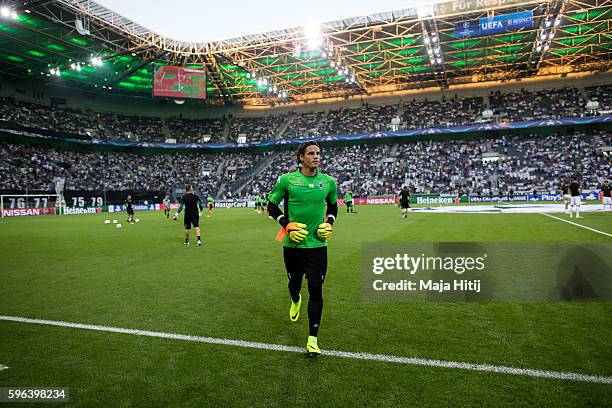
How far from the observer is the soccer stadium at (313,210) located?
395 cm

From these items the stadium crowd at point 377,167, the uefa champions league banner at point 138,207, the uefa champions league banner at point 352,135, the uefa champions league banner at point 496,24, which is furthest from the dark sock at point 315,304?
the uefa champions league banner at point 352,135

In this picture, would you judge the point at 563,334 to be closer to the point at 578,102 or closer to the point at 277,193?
the point at 277,193

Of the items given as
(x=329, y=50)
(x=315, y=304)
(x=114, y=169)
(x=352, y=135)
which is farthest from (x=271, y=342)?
(x=114, y=169)

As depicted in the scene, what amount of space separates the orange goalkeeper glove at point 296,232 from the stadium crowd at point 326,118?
171ft

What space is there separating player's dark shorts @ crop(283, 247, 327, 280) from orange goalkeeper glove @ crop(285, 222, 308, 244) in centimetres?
27

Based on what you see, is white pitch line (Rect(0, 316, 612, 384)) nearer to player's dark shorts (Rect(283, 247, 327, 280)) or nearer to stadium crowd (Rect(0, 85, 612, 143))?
player's dark shorts (Rect(283, 247, 327, 280))

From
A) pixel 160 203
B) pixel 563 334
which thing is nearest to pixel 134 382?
pixel 563 334

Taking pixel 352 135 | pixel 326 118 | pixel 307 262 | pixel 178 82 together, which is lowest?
pixel 307 262

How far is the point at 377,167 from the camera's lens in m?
54.7

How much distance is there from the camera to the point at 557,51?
1770 inches

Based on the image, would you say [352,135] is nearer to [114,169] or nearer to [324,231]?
[114,169]

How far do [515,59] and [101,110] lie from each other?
59.1 m

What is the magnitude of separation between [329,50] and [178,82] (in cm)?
1732

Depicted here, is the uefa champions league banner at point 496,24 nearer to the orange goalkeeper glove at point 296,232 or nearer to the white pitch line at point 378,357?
the orange goalkeeper glove at point 296,232
